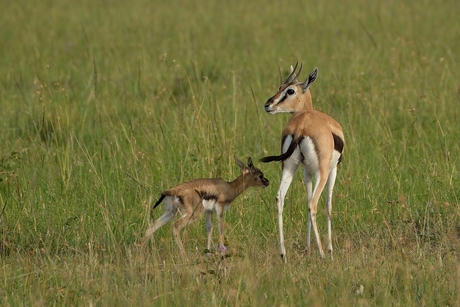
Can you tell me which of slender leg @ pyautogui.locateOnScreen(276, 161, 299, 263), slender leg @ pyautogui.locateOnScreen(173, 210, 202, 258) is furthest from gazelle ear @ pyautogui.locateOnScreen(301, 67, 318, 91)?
slender leg @ pyautogui.locateOnScreen(173, 210, 202, 258)

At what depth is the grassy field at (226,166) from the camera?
193 inches

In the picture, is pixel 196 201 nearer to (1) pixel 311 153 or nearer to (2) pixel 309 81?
(1) pixel 311 153

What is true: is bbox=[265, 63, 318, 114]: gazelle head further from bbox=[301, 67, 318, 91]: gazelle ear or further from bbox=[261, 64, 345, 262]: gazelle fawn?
bbox=[261, 64, 345, 262]: gazelle fawn

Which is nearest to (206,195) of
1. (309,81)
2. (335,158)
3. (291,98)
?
(335,158)

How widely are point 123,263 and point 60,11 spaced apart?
36.6 ft

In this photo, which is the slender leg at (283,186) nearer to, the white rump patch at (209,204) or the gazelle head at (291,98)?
the white rump patch at (209,204)

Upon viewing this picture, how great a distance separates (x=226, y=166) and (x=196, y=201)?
133 centimetres

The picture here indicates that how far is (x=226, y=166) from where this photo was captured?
7273 mm

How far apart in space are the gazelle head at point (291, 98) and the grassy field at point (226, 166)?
29.1 inches

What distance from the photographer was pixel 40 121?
8484mm

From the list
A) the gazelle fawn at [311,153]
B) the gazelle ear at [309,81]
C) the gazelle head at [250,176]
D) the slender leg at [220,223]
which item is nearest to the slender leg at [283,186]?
the gazelle fawn at [311,153]

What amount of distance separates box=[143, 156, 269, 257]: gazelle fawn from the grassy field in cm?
16

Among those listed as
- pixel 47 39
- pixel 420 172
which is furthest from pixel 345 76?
pixel 47 39

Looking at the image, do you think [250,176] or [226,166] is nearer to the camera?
[250,176]
